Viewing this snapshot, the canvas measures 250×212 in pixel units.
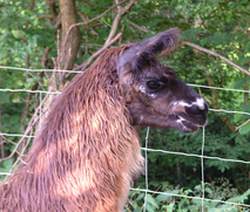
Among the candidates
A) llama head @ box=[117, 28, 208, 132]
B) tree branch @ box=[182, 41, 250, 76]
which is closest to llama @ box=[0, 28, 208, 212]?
llama head @ box=[117, 28, 208, 132]

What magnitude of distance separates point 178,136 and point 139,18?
172 centimetres

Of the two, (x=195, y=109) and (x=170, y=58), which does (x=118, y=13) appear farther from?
(x=195, y=109)

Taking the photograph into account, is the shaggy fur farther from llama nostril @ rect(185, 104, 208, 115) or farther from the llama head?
llama nostril @ rect(185, 104, 208, 115)

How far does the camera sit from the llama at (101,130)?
113 inches

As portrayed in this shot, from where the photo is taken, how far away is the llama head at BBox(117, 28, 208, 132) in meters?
2.95

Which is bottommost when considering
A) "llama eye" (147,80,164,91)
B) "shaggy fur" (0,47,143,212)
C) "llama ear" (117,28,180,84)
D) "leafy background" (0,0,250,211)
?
"leafy background" (0,0,250,211)

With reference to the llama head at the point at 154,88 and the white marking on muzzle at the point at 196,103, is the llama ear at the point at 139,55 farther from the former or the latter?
the white marking on muzzle at the point at 196,103

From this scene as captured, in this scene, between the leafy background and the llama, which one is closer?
the llama

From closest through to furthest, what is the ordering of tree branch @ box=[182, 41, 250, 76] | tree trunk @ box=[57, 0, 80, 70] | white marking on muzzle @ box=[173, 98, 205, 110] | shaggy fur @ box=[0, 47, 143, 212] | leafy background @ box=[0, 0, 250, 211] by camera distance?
shaggy fur @ box=[0, 47, 143, 212], white marking on muzzle @ box=[173, 98, 205, 110], tree branch @ box=[182, 41, 250, 76], leafy background @ box=[0, 0, 250, 211], tree trunk @ box=[57, 0, 80, 70]

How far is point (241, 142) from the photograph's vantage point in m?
6.82

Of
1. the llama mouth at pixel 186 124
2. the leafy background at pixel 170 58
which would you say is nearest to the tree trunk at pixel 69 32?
the leafy background at pixel 170 58

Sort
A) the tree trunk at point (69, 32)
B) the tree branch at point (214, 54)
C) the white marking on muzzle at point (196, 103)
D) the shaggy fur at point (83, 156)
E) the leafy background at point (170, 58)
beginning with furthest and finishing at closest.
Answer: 1. the tree trunk at point (69, 32)
2. the leafy background at point (170, 58)
3. the tree branch at point (214, 54)
4. the white marking on muzzle at point (196, 103)
5. the shaggy fur at point (83, 156)

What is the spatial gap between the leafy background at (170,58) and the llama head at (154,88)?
5.59 ft

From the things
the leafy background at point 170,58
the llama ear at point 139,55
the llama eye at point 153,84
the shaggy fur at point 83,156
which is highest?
the llama ear at point 139,55
